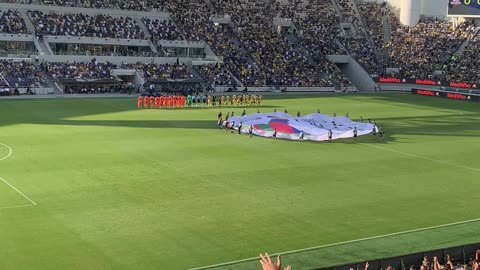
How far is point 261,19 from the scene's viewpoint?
82.8 metres

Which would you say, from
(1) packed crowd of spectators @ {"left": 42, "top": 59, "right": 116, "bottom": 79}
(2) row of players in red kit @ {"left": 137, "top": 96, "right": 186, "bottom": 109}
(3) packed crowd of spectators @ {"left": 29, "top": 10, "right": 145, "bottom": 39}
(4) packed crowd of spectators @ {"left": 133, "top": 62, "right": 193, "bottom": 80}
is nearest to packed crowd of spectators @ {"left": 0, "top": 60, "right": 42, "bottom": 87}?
(1) packed crowd of spectators @ {"left": 42, "top": 59, "right": 116, "bottom": 79}

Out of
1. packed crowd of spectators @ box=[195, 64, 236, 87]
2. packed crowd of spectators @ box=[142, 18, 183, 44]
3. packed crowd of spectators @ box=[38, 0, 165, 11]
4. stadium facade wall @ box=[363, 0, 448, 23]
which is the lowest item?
packed crowd of spectators @ box=[195, 64, 236, 87]

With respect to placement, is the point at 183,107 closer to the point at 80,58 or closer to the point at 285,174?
the point at 80,58

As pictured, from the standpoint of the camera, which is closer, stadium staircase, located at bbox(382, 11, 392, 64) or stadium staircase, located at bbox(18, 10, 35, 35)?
stadium staircase, located at bbox(18, 10, 35, 35)

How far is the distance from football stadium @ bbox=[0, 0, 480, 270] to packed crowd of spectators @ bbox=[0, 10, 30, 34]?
57 centimetres

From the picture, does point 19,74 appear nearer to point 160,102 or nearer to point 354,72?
point 160,102

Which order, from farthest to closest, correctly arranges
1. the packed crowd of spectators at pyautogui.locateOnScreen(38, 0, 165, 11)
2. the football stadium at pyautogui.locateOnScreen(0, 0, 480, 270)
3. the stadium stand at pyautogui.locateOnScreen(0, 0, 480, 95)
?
1. the packed crowd of spectators at pyautogui.locateOnScreen(38, 0, 165, 11)
2. the stadium stand at pyautogui.locateOnScreen(0, 0, 480, 95)
3. the football stadium at pyautogui.locateOnScreen(0, 0, 480, 270)

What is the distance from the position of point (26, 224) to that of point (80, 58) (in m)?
47.1

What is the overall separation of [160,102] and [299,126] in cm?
1627

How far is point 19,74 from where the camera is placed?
58344mm

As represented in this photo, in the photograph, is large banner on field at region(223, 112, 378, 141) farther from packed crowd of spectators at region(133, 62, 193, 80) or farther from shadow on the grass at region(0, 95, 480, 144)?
packed crowd of spectators at region(133, 62, 193, 80)

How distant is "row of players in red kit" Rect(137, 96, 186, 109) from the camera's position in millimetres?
51081

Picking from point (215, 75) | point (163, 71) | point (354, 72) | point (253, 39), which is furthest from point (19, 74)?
point (354, 72)

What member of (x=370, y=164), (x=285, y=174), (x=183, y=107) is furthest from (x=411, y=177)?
(x=183, y=107)
